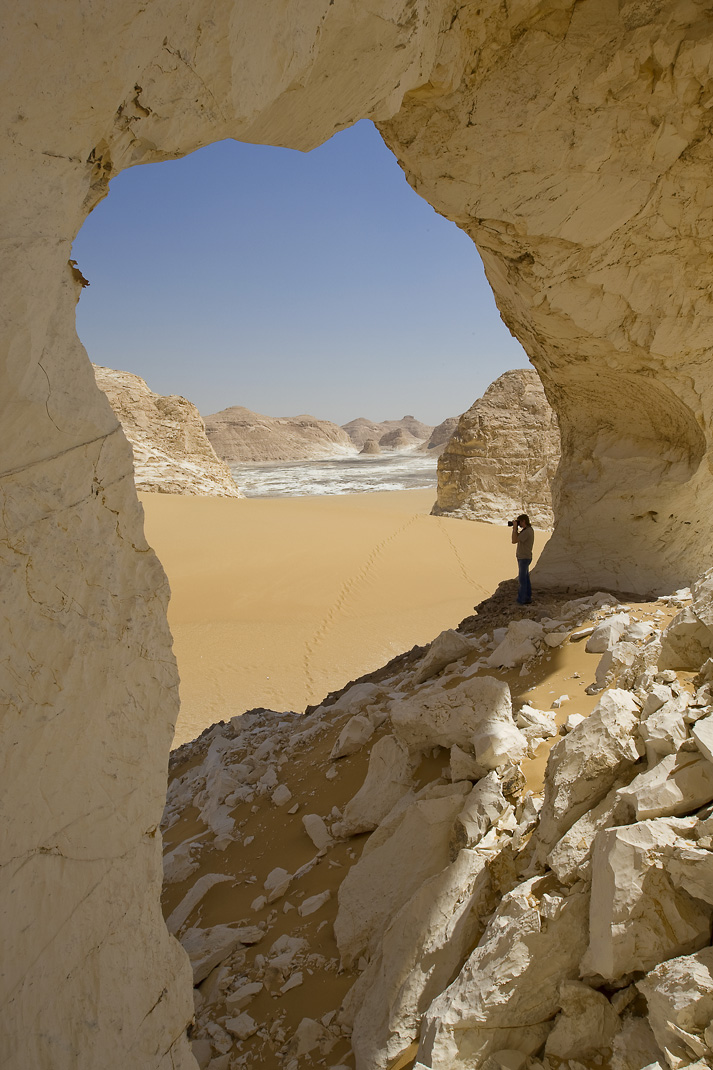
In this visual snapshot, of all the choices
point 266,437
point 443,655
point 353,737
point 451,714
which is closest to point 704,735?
point 451,714

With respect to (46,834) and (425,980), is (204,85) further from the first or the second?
(425,980)

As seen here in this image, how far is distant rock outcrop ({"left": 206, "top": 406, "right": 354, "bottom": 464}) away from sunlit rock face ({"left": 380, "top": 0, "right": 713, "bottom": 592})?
4940cm

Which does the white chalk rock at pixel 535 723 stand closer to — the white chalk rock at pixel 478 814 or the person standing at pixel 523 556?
the white chalk rock at pixel 478 814

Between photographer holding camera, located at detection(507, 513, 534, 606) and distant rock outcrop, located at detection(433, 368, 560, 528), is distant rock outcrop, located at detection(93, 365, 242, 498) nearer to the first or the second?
distant rock outcrop, located at detection(433, 368, 560, 528)

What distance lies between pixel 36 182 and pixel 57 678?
1.25 meters

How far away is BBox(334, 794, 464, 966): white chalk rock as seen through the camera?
272cm

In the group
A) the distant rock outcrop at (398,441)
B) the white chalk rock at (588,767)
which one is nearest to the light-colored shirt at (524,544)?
the white chalk rock at (588,767)

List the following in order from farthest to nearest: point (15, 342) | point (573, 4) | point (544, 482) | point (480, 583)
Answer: point (544, 482) → point (480, 583) → point (573, 4) → point (15, 342)

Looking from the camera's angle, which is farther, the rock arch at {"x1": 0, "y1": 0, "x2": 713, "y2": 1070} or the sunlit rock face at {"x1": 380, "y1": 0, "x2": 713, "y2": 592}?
the sunlit rock face at {"x1": 380, "y1": 0, "x2": 713, "y2": 592}

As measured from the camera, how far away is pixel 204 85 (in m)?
1.85

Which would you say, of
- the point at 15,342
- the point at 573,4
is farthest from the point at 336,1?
the point at 573,4

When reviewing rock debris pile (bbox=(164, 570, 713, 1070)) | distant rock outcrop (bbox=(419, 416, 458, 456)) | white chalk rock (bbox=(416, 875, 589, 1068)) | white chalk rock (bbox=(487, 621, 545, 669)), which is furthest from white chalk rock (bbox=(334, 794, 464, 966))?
distant rock outcrop (bbox=(419, 416, 458, 456))

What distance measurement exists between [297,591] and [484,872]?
8136mm

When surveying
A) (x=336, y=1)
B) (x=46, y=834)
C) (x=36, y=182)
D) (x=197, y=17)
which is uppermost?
(x=336, y=1)
